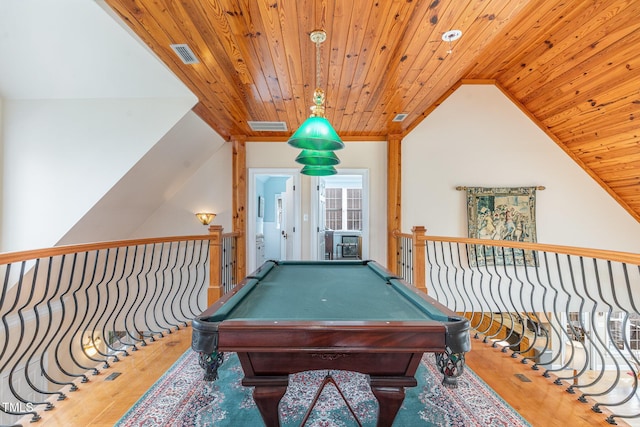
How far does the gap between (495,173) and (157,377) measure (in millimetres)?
4967

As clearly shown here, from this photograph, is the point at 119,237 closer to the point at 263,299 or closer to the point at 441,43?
the point at 263,299

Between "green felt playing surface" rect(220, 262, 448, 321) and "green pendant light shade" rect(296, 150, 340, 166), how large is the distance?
3.06 ft

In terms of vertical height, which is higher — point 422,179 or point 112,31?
point 112,31

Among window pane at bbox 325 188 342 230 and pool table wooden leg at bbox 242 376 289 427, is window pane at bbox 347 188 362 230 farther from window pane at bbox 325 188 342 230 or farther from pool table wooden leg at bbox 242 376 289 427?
pool table wooden leg at bbox 242 376 289 427

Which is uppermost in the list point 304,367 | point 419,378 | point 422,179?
point 422,179

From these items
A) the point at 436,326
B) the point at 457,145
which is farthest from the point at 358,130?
the point at 436,326

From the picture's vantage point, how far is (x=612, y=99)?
3471 millimetres

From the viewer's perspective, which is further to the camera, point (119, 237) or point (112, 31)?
point (119, 237)

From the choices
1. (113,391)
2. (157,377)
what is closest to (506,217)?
(157,377)

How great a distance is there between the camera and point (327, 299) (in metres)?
1.63

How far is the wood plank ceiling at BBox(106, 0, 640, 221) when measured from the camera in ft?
6.73

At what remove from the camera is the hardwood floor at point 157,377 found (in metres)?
1.67

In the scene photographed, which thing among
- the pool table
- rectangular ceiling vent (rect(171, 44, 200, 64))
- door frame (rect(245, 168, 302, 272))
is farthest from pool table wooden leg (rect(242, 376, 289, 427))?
door frame (rect(245, 168, 302, 272))

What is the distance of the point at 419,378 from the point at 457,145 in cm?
369
